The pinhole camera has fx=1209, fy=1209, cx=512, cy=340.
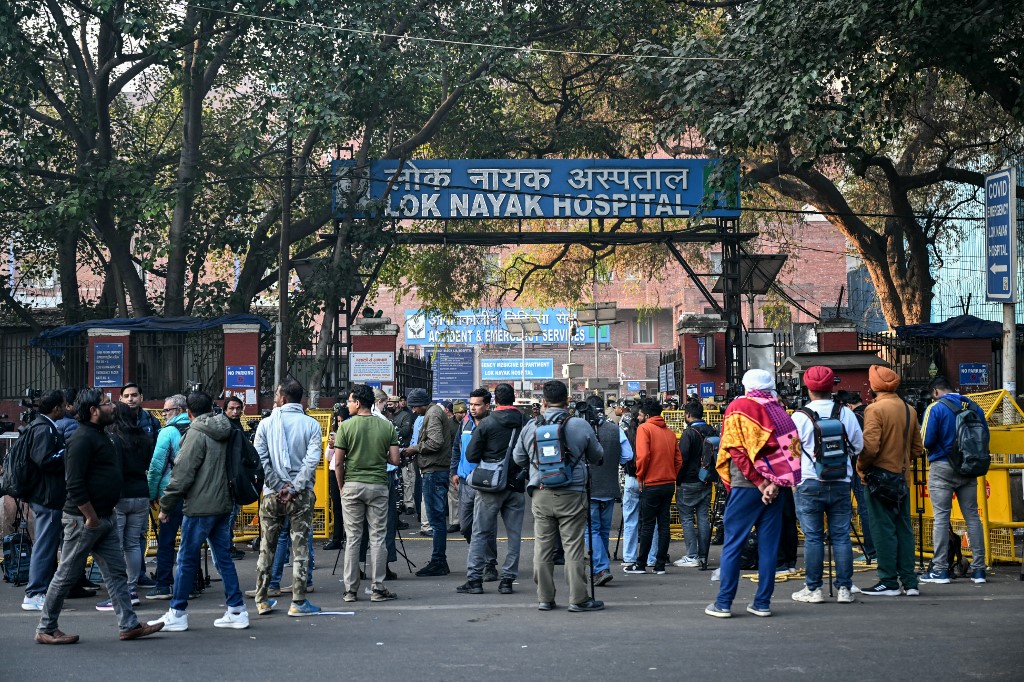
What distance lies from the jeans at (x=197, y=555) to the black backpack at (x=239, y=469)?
188 millimetres

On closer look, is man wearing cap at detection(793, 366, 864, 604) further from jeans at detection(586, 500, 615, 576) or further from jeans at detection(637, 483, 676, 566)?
jeans at detection(637, 483, 676, 566)

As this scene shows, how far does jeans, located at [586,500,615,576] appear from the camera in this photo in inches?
436

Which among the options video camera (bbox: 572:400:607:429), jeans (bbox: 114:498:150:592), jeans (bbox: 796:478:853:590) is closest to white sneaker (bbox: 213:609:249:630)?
jeans (bbox: 114:498:150:592)

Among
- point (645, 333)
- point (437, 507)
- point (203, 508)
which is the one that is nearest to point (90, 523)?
point (203, 508)

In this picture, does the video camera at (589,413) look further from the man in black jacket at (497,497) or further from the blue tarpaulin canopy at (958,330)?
the blue tarpaulin canopy at (958,330)

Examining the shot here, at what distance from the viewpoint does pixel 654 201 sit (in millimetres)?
24953

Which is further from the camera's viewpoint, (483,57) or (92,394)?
(483,57)

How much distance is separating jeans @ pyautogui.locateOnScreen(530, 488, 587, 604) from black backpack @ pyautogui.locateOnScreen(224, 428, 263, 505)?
7.15 feet

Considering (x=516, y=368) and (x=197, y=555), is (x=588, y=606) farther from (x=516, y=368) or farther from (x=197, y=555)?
(x=516, y=368)

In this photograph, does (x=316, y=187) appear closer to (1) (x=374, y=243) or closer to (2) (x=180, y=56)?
(1) (x=374, y=243)

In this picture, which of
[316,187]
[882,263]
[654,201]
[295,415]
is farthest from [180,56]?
[882,263]

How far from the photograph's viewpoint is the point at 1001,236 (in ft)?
45.0

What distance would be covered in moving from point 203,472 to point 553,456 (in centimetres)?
266

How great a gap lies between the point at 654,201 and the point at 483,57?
4.65 m
